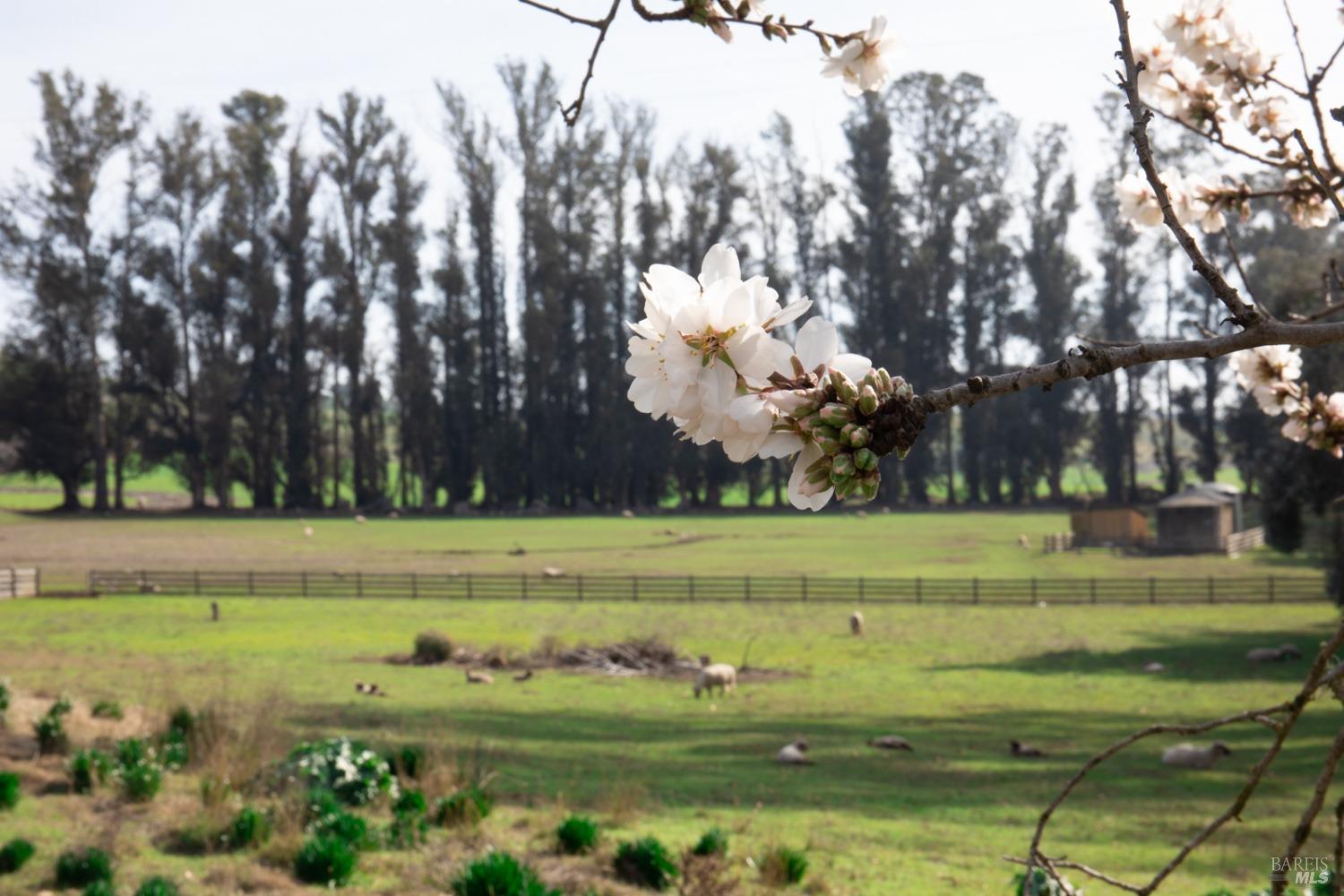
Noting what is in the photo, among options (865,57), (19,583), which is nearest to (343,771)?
(865,57)

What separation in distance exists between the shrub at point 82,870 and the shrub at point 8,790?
1.68 meters

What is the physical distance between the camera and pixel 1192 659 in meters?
20.8

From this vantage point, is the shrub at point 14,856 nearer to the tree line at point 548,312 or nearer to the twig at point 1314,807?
the twig at point 1314,807

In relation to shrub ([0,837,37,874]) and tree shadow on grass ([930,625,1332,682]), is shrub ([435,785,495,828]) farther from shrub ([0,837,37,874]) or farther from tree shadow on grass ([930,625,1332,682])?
tree shadow on grass ([930,625,1332,682])

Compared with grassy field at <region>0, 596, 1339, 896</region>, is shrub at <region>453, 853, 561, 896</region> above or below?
above

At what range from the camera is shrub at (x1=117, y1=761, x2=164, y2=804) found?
917 cm

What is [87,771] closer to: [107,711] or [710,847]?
[107,711]

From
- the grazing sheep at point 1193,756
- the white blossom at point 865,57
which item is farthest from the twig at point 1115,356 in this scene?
the grazing sheep at point 1193,756

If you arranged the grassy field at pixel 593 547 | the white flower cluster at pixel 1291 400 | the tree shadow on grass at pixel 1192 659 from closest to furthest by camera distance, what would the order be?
the white flower cluster at pixel 1291 400 → the tree shadow on grass at pixel 1192 659 → the grassy field at pixel 593 547

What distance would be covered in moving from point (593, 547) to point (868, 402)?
4324 centimetres

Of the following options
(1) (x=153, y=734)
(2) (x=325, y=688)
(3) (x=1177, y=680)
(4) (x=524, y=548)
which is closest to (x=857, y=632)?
(3) (x=1177, y=680)

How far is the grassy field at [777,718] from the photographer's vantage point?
9.05 m

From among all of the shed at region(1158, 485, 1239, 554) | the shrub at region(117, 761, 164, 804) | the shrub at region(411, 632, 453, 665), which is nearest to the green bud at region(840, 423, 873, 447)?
the shrub at region(117, 761, 164, 804)

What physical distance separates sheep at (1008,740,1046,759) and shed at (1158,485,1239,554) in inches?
1183
